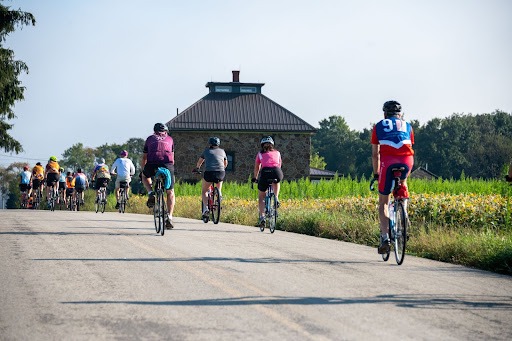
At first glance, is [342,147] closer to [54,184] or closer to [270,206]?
[54,184]

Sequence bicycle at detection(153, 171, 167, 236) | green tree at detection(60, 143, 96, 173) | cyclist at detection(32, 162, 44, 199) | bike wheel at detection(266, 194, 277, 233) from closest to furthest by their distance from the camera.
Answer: bicycle at detection(153, 171, 167, 236) < bike wheel at detection(266, 194, 277, 233) < cyclist at detection(32, 162, 44, 199) < green tree at detection(60, 143, 96, 173)

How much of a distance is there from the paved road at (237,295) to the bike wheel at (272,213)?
3.42 meters

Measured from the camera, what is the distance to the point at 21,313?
6.29m

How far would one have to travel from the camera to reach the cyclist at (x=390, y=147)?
32.3 ft

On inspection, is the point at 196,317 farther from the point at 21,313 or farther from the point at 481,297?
the point at 481,297

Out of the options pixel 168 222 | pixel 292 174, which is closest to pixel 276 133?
pixel 292 174

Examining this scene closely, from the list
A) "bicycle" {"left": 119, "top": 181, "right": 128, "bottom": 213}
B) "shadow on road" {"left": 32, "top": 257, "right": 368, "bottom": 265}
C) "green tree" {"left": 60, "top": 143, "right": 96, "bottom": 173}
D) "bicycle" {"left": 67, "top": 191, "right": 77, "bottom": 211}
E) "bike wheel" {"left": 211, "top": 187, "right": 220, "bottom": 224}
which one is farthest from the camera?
"green tree" {"left": 60, "top": 143, "right": 96, "bottom": 173}

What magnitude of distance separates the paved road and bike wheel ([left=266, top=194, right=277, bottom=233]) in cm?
342

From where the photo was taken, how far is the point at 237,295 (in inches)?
281

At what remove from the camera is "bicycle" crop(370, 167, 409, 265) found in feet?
32.3

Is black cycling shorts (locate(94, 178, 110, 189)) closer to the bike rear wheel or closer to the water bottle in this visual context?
the bike rear wheel

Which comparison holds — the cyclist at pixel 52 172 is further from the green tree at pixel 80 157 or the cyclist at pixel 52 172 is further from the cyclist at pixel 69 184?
the green tree at pixel 80 157

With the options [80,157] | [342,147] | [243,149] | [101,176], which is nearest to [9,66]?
[101,176]

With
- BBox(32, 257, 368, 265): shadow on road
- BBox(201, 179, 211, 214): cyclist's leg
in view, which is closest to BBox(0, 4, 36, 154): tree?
BBox(201, 179, 211, 214): cyclist's leg
